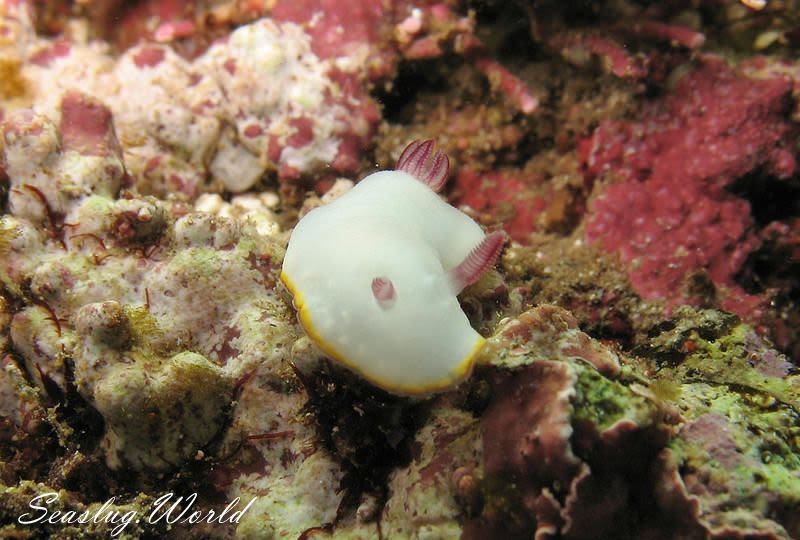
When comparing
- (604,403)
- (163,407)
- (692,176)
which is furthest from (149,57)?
(604,403)

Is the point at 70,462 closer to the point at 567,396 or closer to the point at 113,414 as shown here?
the point at 113,414

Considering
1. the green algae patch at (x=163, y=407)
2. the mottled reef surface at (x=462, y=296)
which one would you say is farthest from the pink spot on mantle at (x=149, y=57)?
the green algae patch at (x=163, y=407)

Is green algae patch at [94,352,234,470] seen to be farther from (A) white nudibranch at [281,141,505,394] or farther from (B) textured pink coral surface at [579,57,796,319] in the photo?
(B) textured pink coral surface at [579,57,796,319]

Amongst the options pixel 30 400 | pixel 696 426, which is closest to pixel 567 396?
pixel 696 426

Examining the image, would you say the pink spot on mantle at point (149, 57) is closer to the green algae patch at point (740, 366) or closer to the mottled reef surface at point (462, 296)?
the mottled reef surface at point (462, 296)

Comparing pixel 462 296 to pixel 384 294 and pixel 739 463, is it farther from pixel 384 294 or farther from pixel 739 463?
pixel 739 463
